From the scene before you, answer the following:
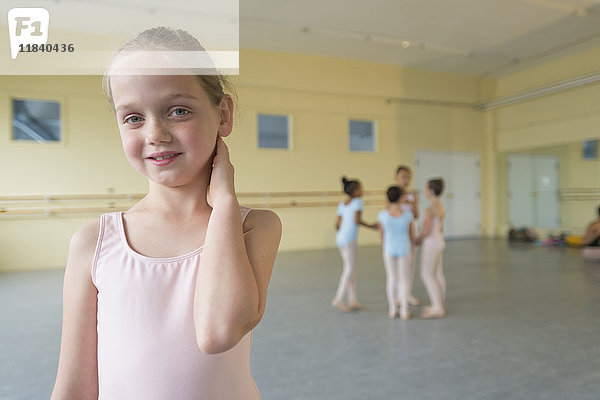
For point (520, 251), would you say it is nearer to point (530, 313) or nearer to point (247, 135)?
point (530, 313)

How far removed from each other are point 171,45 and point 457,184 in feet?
36.9

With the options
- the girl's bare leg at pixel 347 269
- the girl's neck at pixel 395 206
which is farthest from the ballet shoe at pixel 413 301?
the girl's neck at pixel 395 206

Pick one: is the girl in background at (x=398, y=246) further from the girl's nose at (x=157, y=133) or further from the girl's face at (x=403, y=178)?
the girl's nose at (x=157, y=133)

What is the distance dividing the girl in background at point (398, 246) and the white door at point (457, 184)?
664 centimetres

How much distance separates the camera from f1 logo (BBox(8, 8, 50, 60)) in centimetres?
69

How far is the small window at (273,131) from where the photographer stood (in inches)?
339

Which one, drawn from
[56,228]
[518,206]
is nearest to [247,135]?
[56,228]

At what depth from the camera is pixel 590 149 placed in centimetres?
809

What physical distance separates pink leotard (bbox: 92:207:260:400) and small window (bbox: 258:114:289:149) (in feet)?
26.5

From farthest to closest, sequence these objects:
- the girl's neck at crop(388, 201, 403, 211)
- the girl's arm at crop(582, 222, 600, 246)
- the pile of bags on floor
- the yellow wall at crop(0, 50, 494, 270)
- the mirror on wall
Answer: the pile of bags on floor, the yellow wall at crop(0, 50, 494, 270), the mirror on wall, the girl's arm at crop(582, 222, 600, 246), the girl's neck at crop(388, 201, 403, 211)

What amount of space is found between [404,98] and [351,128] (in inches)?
63.1

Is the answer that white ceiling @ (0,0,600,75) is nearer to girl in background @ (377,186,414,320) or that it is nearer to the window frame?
the window frame

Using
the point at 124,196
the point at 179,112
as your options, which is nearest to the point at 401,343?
the point at 179,112

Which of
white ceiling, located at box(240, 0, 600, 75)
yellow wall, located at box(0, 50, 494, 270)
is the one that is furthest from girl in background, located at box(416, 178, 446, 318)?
yellow wall, located at box(0, 50, 494, 270)
